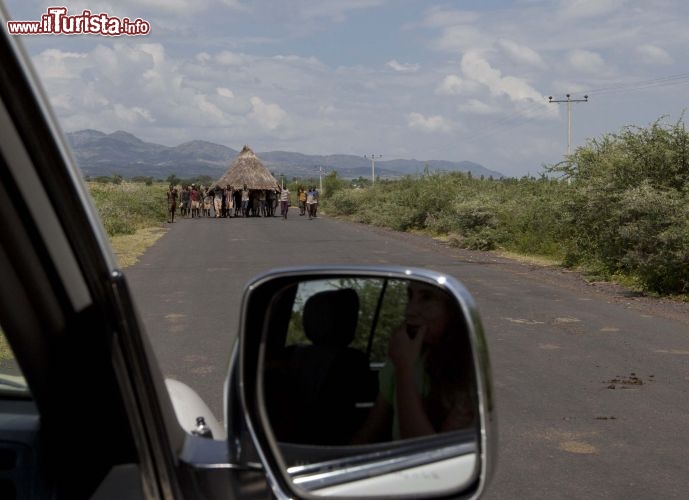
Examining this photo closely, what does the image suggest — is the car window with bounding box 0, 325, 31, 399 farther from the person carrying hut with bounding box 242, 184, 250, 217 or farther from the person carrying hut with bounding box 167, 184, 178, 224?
the person carrying hut with bounding box 242, 184, 250, 217

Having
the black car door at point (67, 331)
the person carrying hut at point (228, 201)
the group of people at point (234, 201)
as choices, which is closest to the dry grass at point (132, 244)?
the group of people at point (234, 201)

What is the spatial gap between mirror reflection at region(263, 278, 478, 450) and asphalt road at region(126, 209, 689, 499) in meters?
2.73

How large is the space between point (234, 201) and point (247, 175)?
3.44 meters

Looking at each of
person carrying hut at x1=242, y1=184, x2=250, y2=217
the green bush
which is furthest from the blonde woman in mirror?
person carrying hut at x1=242, y1=184, x2=250, y2=217

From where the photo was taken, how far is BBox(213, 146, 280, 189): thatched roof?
170 feet

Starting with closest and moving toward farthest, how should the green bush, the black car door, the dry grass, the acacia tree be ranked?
the black car door, the acacia tree, the dry grass, the green bush

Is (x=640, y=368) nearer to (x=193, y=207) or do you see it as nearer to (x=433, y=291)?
(x=433, y=291)

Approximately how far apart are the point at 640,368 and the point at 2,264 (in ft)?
24.2

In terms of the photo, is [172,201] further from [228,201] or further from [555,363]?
[555,363]

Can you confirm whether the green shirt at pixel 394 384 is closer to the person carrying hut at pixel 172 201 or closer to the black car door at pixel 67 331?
the black car door at pixel 67 331

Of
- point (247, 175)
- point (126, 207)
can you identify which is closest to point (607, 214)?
point (126, 207)

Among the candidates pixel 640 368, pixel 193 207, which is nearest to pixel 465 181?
pixel 193 207

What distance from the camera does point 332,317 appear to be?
171cm

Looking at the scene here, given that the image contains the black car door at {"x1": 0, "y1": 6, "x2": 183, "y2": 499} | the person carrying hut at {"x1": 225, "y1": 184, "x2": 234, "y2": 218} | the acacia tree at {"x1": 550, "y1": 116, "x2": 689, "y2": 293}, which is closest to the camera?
the black car door at {"x1": 0, "y1": 6, "x2": 183, "y2": 499}
